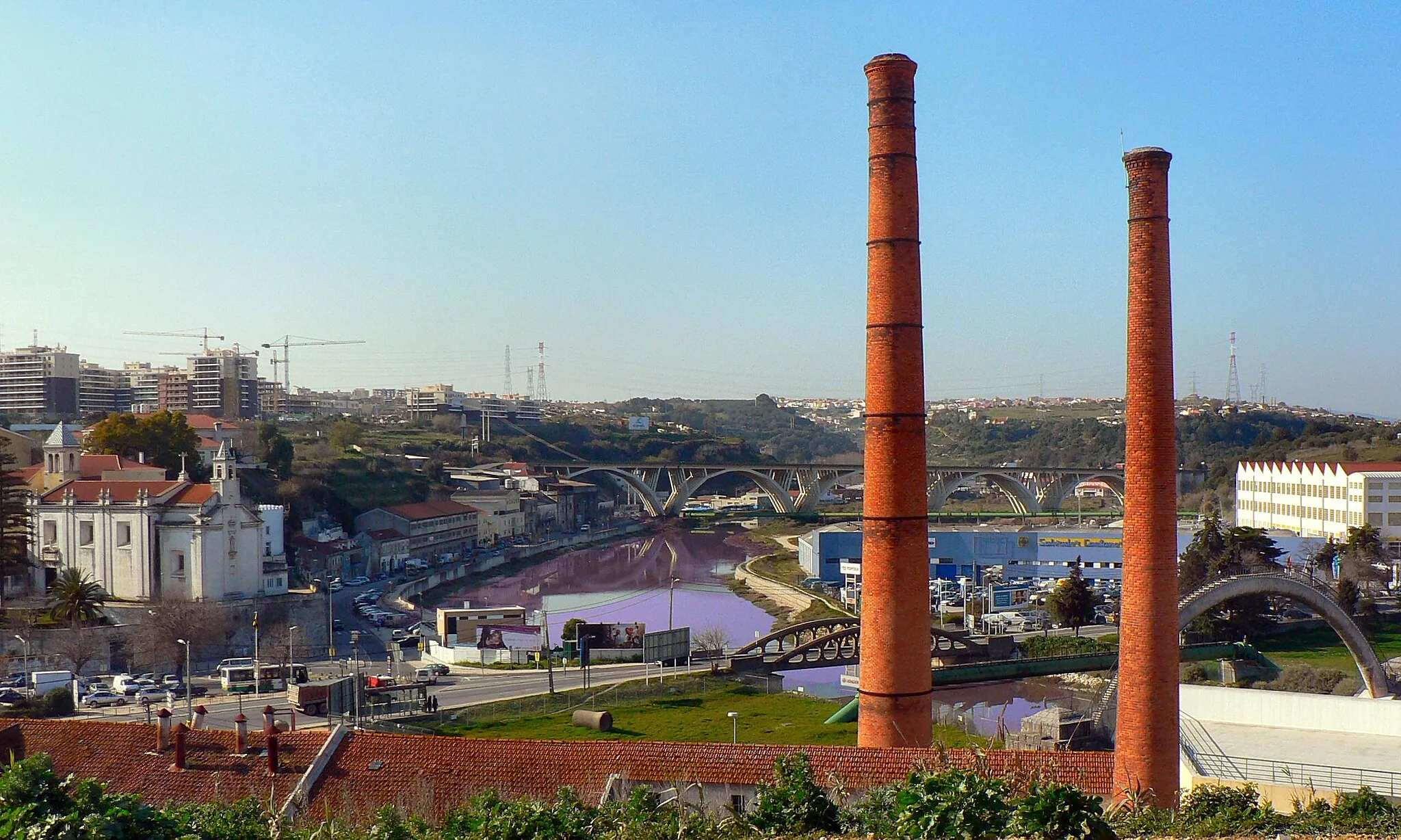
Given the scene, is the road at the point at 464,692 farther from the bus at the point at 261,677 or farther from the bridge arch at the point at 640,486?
the bridge arch at the point at 640,486

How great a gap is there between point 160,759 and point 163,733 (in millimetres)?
271

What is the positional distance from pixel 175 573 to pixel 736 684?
1593 cm

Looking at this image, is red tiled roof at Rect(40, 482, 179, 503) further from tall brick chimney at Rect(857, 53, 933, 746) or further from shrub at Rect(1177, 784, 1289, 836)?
shrub at Rect(1177, 784, 1289, 836)

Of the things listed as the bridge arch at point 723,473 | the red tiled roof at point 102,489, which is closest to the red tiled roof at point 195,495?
the red tiled roof at point 102,489

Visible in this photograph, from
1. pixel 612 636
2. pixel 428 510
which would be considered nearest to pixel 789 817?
pixel 612 636

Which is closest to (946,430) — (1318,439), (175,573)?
(1318,439)

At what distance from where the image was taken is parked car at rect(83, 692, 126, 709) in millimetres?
23172

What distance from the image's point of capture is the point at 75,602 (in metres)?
29.1

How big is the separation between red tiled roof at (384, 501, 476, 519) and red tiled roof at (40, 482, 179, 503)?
1567cm

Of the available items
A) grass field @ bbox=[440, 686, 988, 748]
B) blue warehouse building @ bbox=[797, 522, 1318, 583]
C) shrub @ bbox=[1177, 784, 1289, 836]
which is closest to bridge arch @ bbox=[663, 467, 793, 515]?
blue warehouse building @ bbox=[797, 522, 1318, 583]

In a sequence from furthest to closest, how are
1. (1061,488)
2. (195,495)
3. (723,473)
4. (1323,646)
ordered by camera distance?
1. (723,473)
2. (1061,488)
3. (195,495)
4. (1323,646)

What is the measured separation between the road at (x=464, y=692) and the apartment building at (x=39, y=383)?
61708 millimetres

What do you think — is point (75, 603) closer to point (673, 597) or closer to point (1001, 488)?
point (673, 597)

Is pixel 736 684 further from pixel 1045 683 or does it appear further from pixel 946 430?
pixel 946 430
